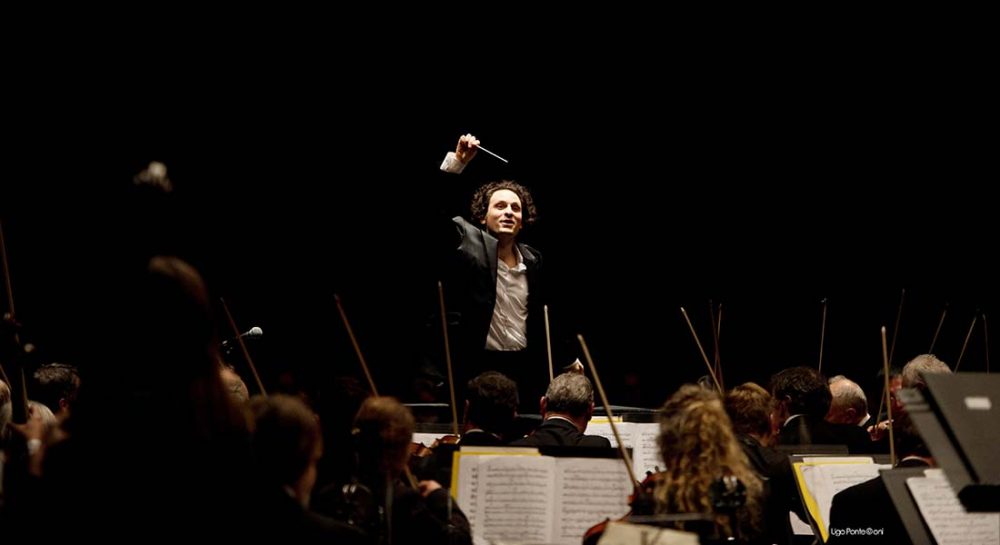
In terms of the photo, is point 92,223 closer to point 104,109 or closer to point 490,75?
point 104,109

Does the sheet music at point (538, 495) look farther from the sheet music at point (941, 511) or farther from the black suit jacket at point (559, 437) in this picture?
the sheet music at point (941, 511)

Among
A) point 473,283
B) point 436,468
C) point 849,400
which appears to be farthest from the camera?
point 473,283

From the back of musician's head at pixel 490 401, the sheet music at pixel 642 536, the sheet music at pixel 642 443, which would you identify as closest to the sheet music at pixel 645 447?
the sheet music at pixel 642 443

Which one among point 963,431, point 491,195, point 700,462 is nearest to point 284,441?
point 700,462

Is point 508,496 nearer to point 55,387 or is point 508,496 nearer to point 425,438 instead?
point 425,438

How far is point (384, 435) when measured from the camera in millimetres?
2703

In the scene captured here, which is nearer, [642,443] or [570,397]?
[570,397]

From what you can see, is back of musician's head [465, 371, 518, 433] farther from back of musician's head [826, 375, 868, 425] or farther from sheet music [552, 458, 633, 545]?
back of musician's head [826, 375, 868, 425]

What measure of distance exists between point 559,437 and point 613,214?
4.20 m

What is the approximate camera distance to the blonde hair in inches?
107

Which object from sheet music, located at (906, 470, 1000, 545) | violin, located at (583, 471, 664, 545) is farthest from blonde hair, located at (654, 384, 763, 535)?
sheet music, located at (906, 470, 1000, 545)

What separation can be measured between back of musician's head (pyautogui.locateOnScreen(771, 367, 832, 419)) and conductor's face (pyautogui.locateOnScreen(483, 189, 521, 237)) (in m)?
1.54

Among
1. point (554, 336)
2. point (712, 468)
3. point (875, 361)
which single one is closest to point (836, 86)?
point (875, 361)

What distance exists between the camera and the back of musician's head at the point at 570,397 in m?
3.97
